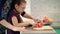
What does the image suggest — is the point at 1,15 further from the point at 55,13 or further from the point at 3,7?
the point at 55,13

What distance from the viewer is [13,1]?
1.50 meters

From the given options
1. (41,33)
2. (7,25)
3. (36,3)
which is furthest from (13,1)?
(36,3)

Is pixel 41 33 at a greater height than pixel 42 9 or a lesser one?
lesser

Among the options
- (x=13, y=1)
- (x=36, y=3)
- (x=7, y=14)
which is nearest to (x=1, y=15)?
(x=7, y=14)

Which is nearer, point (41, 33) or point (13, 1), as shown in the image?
point (41, 33)

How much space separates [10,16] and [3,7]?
111 mm

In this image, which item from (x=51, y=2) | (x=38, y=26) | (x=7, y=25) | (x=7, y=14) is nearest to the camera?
(x=7, y=25)

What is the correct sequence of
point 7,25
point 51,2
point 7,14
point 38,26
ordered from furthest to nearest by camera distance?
1. point 51,2
2. point 38,26
3. point 7,14
4. point 7,25

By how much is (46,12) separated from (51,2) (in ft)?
0.73

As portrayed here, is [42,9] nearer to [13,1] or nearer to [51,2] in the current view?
[51,2]

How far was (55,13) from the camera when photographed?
326 cm

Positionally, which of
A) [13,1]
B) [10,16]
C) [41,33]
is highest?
[13,1]

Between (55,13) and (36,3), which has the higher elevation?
(36,3)

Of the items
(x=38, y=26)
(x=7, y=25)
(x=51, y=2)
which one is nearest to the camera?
(x=7, y=25)
